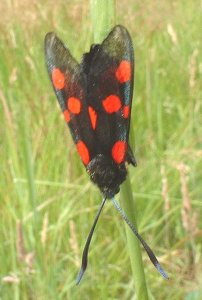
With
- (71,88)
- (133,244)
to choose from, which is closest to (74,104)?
(71,88)

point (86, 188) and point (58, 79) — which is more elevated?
point (58, 79)

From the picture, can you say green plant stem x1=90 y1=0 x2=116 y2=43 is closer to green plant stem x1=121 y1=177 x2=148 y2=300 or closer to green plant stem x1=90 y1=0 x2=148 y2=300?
green plant stem x1=90 y1=0 x2=148 y2=300

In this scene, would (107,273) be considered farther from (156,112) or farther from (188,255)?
(156,112)

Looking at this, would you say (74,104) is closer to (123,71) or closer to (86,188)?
(123,71)

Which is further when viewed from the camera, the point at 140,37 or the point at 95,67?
the point at 140,37

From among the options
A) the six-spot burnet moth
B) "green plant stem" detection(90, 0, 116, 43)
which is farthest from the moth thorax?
"green plant stem" detection(90, 0, 116, 43)

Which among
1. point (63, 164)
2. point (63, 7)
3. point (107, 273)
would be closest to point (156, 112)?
point (63, 164)

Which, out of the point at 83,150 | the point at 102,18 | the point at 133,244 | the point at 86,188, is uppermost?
the point at 102,18
